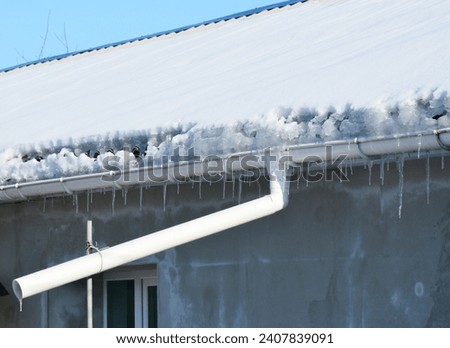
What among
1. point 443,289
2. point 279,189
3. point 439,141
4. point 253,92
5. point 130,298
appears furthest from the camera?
point 130,298

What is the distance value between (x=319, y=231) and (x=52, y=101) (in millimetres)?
2887

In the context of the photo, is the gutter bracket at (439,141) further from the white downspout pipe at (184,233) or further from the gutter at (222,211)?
the white downspout pipe at (184,233)

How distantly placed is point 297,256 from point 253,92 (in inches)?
35.6

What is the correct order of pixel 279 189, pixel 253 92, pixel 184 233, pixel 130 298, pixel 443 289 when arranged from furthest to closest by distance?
pixel 130 298, pixel 253 92, pixel 279 189, pixel 184 233, pixel 443 289

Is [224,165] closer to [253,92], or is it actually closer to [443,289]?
[253,92]

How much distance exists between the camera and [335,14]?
8.15m

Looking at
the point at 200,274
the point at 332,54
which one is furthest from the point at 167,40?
the point at 200,274

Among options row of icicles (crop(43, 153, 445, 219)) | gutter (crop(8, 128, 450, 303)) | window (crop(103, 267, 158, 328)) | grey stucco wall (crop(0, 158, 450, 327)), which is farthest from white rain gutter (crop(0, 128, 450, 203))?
window (crop(103, 267, 158, 328))

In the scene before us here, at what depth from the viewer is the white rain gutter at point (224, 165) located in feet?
15.7

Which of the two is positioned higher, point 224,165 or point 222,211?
point 224,165

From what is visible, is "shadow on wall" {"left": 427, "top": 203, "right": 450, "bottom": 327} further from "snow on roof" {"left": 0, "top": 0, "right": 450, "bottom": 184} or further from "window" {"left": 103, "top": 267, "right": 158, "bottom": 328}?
"window" {"left": 103, "top": 267, "right": 158, "bottom": 328}

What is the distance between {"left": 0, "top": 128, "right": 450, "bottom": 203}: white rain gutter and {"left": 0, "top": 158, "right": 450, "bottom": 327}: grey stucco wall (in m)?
0.28

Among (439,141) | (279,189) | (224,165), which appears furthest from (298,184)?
(439,141)

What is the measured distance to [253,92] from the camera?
5980 mm
